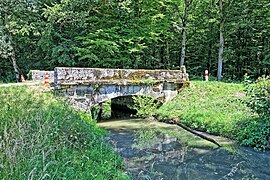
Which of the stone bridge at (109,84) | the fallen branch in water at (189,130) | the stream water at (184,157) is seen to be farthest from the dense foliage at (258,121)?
the stone bridge at (109,84)

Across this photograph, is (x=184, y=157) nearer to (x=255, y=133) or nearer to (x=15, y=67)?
(x=255, y=133)

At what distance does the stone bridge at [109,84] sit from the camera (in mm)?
8180

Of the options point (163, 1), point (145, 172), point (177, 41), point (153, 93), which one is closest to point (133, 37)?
point (163, 1)

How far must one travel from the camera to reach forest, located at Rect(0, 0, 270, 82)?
49.3 ft

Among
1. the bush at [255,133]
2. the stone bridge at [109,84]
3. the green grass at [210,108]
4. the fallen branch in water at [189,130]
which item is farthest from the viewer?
the stone bridge at [109,84]

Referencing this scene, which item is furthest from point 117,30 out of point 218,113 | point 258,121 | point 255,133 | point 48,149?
point 48,149

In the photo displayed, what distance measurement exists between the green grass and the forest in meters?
4.92

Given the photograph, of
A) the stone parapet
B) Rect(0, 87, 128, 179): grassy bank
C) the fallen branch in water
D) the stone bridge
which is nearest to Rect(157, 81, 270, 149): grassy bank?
the fallen branch in water

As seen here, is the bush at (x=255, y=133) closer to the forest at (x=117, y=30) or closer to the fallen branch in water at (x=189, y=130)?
the fallen branch in water at (x=189, y=130)

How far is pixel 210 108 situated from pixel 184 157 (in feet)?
14.3

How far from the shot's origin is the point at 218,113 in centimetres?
878

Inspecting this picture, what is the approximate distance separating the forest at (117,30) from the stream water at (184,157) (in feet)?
26.4

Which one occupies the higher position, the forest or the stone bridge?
the forest

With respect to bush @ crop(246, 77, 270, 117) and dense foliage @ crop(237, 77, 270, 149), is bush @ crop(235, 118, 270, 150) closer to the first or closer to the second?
dense foliage @ crop(237, 77, 270, 149)
